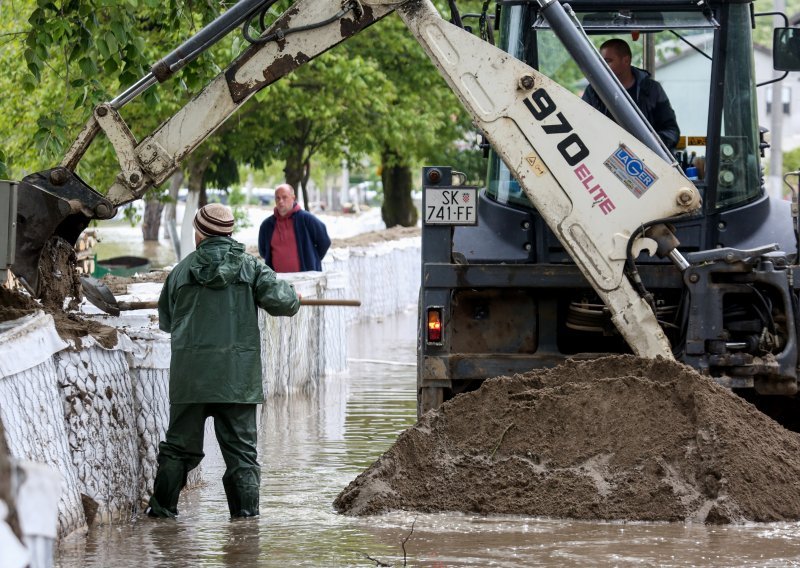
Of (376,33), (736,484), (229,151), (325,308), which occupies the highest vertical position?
(376,33)

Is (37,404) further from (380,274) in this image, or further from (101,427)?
(380,274)

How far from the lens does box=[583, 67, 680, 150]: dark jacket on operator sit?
920 centimetres

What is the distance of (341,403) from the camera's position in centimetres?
1368

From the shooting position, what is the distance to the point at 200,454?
27.7ft

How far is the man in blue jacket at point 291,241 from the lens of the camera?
574 inches

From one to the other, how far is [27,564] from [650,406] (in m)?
5.01

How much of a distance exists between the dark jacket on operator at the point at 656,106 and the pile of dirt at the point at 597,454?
1658mm

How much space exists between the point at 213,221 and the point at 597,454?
8.14ft

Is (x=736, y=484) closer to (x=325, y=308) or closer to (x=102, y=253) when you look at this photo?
(x=325, y=308)

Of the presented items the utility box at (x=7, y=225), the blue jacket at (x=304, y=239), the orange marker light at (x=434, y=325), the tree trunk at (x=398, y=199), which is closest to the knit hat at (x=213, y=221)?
the utility box at (x=7, y=225)

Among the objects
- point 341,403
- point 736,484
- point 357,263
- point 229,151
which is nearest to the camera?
point 736,484

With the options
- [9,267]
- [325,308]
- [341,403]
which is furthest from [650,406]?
[325,308]

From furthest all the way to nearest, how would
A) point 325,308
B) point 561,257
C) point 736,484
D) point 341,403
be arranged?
point 325,308, point 341,403, point 561,257, point 736,484

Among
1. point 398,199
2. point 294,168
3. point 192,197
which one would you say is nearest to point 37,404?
point 192,197
